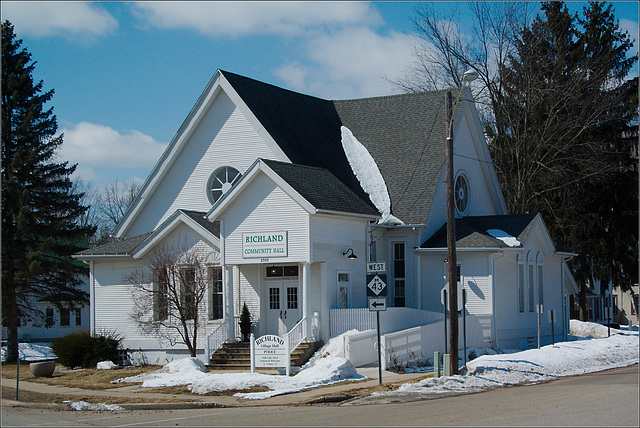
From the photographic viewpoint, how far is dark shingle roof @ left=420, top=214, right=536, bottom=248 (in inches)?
1112

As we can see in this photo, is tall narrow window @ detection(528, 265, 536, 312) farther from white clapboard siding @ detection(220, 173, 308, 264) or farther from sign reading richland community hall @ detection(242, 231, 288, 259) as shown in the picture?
sign reading richland community hall @ detection(242, 231, 288, 259)

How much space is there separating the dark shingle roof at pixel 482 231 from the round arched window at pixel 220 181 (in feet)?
25.8

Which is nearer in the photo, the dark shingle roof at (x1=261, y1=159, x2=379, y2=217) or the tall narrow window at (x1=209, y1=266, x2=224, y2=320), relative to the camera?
the dark shingle roof at (x1=261, y1=159, x2=379, y2=217)

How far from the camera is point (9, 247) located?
111 ft

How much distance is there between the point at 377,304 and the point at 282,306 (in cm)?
759

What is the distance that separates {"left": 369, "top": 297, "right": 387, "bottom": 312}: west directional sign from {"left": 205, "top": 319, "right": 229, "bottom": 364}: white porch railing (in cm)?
714

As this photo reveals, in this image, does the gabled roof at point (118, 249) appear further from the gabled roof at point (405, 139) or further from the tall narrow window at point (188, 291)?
the gabled roof at point (405, 139)

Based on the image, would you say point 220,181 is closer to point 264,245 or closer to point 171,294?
point 171,294

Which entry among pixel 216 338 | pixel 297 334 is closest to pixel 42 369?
pixel 216 338

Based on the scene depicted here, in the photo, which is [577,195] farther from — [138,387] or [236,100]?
[138,387]

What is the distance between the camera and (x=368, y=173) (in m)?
31.9

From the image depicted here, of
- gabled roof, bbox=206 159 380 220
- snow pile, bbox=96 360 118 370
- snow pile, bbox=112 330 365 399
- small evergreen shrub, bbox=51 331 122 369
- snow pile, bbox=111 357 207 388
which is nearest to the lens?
snow pile, bbox=112 330 365 399

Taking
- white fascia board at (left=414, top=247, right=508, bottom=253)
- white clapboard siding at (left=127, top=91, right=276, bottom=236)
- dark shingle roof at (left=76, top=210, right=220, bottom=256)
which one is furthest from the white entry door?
white fascia board at (left=414, top=247, right=508, bottom=253)

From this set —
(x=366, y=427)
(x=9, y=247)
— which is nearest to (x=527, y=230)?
(x=366, y=427)
